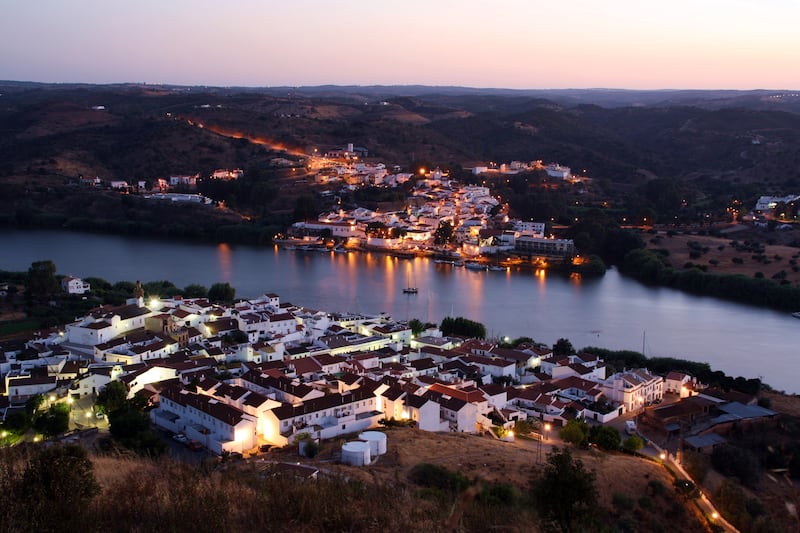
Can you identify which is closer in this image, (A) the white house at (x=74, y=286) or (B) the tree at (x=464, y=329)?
(B) the tree at (x=464, y=329)

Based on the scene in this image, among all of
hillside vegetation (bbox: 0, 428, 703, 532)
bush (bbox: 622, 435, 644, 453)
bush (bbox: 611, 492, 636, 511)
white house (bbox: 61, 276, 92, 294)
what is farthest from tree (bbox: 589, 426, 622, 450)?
white house (bbox: 61, 276, 92, 294)

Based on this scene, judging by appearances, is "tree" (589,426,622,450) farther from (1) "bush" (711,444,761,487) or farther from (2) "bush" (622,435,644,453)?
(1) "bush" (711,444,761,487)

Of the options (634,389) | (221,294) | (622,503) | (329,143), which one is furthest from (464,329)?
(329,143)

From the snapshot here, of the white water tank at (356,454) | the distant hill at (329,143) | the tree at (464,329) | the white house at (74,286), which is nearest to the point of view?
the white water tank at (356,454)

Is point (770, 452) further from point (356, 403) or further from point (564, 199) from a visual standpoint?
point (564, 199)

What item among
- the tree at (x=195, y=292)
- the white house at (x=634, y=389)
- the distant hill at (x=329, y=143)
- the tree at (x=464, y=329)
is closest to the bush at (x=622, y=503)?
the white house at (x=634, y=389)

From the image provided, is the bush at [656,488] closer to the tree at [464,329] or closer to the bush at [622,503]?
the bush at [622,503]

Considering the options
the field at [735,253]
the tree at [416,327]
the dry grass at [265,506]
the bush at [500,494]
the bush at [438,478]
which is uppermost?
the dry grass at [265,506]
